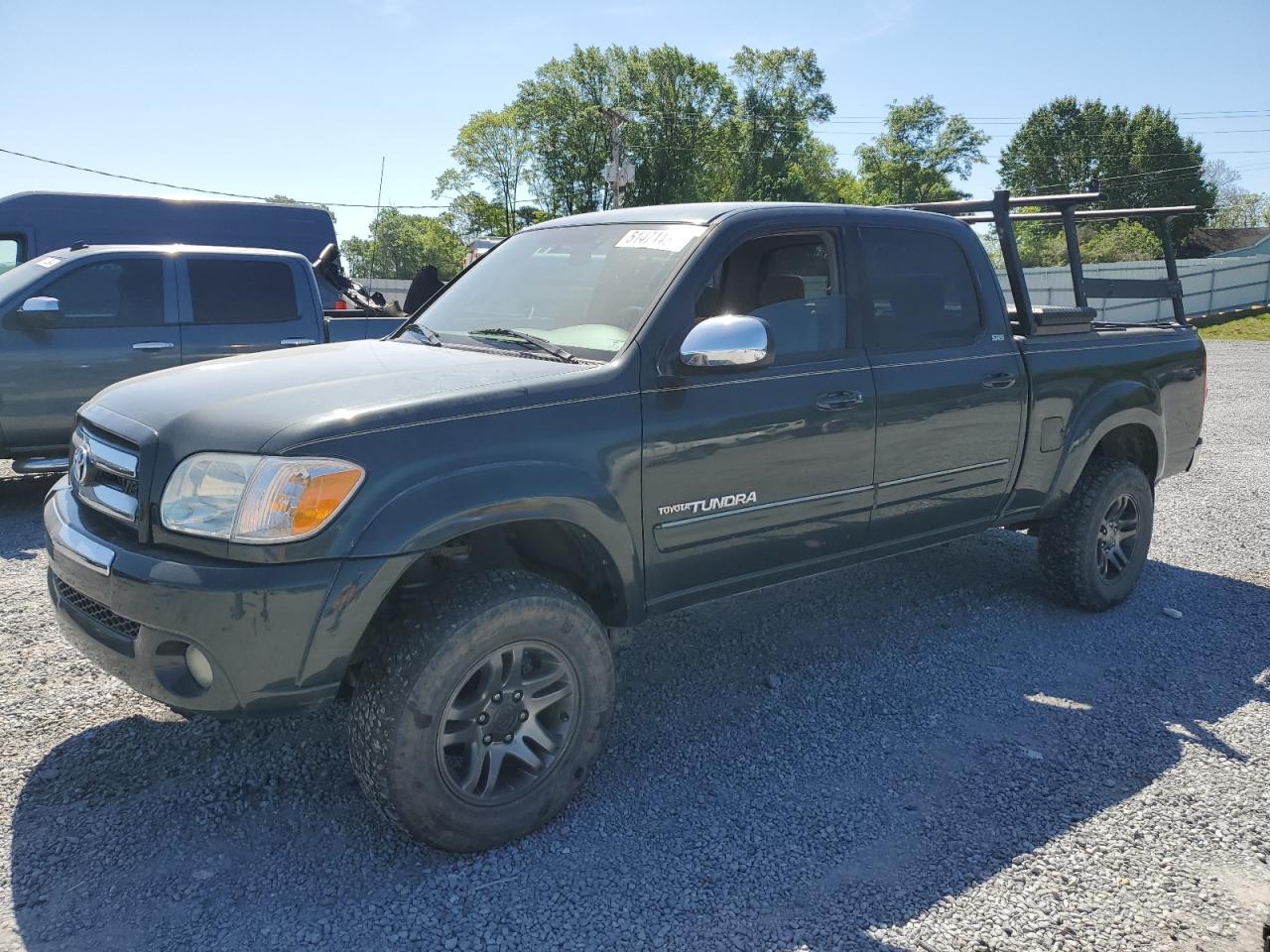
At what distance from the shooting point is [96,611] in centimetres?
278

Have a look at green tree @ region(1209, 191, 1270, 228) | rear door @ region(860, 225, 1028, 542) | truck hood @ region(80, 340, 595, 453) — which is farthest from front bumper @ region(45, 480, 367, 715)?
green tree @ region(1209, 191, 1270, 228)

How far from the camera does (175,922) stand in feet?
8.26

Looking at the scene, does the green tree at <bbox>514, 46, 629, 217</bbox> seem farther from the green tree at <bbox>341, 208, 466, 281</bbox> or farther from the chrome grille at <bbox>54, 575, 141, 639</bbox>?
the chrome grille at <bbox>54, 575, 141, 639</bbox>

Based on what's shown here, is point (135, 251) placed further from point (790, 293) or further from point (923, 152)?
point (923, 152)

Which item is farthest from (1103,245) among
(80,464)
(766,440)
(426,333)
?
(80,464)

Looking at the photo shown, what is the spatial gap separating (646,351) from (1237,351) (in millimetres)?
22875

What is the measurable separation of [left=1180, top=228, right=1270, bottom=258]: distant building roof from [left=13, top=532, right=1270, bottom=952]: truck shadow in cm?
7176

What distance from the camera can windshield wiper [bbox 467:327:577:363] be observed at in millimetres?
3229

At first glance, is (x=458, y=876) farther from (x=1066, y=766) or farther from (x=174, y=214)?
(x=174, y=214)

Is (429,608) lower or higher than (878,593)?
higher

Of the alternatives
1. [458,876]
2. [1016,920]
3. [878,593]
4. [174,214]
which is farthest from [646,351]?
[174,214]

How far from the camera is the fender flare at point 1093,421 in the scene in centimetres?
463

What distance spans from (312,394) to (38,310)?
17.3 feet

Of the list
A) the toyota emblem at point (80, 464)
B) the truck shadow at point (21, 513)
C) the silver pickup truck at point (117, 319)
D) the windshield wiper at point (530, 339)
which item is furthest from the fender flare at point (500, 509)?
the silver pickup truck at point (117, 319)
